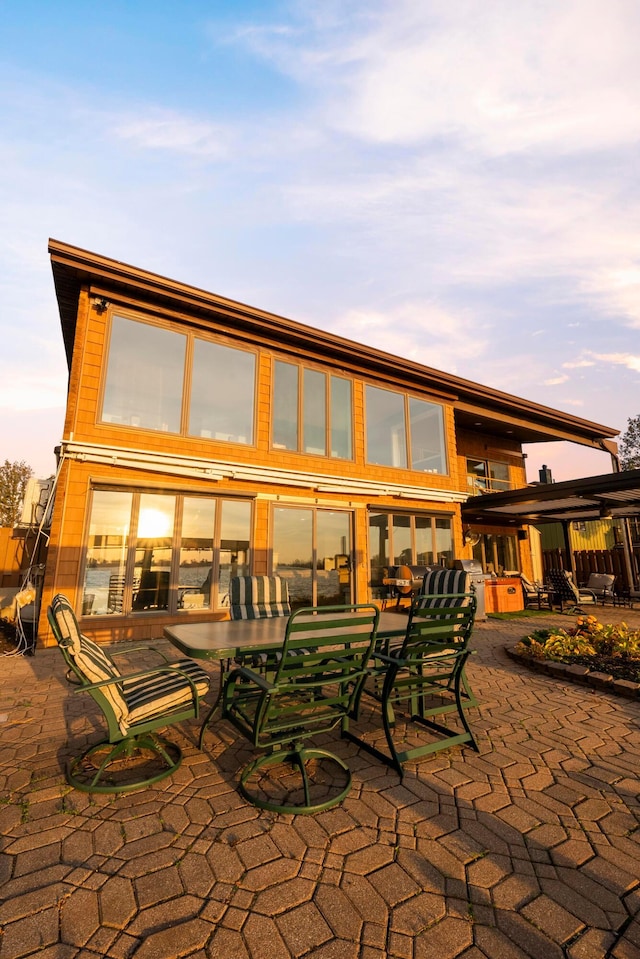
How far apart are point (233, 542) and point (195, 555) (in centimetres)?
82

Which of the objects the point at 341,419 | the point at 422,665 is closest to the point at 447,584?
the point at 422,665

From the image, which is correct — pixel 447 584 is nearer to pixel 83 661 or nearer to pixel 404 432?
pixel 83 661

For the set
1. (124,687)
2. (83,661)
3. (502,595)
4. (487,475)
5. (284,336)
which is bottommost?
(124,687)

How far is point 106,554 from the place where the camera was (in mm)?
7355

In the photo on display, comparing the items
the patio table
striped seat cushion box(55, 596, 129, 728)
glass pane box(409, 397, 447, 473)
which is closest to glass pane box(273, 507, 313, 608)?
glass pane box(409, 397, 447, 473)

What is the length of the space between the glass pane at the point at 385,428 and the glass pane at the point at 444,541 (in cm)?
212

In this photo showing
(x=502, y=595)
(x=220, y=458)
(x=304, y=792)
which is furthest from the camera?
(x=502, y=595)

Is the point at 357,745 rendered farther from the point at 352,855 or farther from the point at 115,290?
the point at 115,290

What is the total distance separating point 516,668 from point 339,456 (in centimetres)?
607

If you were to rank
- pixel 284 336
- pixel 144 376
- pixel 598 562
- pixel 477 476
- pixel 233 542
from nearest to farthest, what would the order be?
pixel 144 376 < pixel 233 542 < pixel 284 336 < pixel 598 562 < pixel 477 476

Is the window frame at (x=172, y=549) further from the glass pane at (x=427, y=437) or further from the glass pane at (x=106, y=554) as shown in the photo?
the glass pane at (x=427, y=437)

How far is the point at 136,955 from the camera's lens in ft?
4.83

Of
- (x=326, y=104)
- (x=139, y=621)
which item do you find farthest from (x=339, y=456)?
(x=326, y=104)

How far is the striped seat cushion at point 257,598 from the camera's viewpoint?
15.1ft
